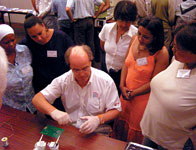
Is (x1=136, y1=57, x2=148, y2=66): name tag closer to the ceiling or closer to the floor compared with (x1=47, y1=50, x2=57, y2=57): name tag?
closer to the floor

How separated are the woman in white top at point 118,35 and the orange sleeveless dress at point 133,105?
0.26 m

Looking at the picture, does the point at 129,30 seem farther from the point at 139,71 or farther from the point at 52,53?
the point at 52,53

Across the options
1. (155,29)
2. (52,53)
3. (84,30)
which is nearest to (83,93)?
(52,53)

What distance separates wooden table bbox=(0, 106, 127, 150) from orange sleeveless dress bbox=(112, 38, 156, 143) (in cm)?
73

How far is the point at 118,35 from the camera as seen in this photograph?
2.37m

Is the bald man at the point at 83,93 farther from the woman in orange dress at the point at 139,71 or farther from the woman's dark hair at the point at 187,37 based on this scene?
the woman's dark hair at the point at 187,37

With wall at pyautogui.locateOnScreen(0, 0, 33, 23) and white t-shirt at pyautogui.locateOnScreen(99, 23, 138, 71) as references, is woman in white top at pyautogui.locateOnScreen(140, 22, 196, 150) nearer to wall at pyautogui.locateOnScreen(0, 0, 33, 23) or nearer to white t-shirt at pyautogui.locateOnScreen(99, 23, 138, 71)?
white t-shirt at pyautogui.locateOnScreen(99, 23, 138, 71)

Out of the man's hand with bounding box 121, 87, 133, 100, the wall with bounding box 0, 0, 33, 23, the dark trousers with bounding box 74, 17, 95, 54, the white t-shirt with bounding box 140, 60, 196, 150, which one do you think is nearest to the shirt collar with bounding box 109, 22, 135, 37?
the man's hand with bounding box 121, 87, 133, 100

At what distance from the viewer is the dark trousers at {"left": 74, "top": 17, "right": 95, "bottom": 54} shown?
157 inches

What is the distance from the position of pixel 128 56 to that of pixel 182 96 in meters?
0.88

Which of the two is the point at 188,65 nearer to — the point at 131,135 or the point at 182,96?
the point at 182,96

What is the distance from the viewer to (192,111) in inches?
52.5

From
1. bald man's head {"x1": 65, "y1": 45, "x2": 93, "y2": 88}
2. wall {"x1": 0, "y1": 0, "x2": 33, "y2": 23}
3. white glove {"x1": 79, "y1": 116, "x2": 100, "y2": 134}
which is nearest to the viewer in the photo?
white glove {"x1": 79, "y1": 116, "x2": 100, "y2": 134}

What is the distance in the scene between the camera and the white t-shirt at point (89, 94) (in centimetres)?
174
